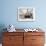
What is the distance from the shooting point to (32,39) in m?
3.61

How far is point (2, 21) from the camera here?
13.5 feet

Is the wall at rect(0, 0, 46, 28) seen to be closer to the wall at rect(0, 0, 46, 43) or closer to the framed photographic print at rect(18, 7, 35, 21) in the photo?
the wall at rect(0, 0, 46, 43)

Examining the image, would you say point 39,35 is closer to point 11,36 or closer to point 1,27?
point 11,36

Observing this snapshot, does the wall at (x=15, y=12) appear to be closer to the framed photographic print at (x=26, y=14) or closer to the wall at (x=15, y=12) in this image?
Result: the wall at (x=15, y=12)

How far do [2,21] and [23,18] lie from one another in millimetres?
688

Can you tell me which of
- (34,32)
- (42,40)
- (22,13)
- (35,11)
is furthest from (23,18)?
(42,40)

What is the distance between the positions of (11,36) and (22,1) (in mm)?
1222

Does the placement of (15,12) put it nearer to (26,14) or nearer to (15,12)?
(15,12)

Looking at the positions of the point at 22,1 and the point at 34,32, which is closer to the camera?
the point at 34,32

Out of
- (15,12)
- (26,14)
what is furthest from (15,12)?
(26,14)

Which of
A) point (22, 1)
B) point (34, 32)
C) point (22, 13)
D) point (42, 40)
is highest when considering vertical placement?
point (22, 1)

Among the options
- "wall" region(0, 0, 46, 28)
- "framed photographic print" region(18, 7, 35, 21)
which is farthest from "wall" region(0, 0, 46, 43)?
"framed photographic print" region(18, 7, 35, 21)

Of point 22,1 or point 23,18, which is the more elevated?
point 22,1

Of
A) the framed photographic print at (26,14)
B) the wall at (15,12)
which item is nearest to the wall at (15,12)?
the wall at (15,12)
